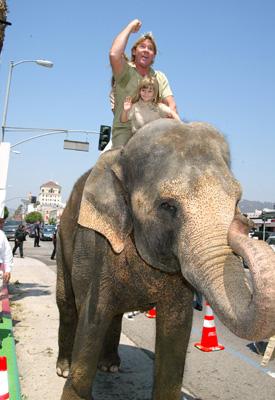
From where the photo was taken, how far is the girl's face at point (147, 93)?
10.9 feet

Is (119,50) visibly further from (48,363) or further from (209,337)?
(209,337)

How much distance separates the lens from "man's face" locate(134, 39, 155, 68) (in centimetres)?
359

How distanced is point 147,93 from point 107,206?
0.91 metres

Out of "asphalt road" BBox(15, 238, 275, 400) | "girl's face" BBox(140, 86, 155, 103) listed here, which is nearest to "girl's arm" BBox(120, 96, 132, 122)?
"girl's face" BBox(140, 86, 155, 103)

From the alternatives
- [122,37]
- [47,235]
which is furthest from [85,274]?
[47,235]

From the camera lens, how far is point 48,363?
5027 mm

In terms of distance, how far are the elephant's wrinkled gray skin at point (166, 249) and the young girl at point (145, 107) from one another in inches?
10.1

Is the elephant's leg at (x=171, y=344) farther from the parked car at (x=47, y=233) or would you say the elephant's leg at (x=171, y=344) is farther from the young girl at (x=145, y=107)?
the parked car at (x=47, y=233)

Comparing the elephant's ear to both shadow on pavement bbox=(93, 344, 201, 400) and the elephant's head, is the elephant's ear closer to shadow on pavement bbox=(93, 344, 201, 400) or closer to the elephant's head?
the elephant's head

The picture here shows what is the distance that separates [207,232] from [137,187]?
67 cm

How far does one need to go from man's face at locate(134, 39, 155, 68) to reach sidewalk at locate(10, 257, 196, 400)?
2942mm

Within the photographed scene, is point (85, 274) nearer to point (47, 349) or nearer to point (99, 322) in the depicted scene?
point (99, 322)

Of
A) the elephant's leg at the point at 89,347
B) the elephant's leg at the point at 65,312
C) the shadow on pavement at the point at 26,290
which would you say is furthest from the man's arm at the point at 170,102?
the shadow on pavement at the point at 26,290

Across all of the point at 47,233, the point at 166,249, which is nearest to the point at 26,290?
the point at 166,249
